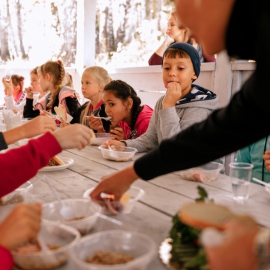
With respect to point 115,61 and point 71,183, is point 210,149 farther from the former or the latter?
point 115,61

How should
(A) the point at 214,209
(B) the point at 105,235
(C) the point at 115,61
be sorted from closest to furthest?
(A) the point at 214,209, (B) the point at 105,235, (C) the point at 115,61

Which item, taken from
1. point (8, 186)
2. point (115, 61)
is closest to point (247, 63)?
point (8, 186)

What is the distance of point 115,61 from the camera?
5113mm

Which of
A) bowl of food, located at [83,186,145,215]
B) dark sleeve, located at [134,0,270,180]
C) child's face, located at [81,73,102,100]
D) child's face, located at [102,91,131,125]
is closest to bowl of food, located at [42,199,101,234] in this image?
bowl of food, located at [83,186,145,215]

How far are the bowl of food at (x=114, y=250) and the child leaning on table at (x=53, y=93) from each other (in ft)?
10.2

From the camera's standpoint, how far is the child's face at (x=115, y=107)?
2.66m

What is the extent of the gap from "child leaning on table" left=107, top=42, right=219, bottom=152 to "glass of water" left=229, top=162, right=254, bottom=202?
28.1 inches

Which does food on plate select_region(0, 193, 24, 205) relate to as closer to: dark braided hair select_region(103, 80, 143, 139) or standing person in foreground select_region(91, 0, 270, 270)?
standing person in foreground select_region(91, 0, 270, 270)

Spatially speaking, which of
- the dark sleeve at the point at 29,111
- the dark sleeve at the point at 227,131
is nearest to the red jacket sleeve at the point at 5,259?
the dark sleeve at the point at 227,131

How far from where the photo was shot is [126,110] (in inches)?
107

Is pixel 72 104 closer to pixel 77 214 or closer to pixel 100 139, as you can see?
pixel 100 139

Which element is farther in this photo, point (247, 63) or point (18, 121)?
point (18, 121)

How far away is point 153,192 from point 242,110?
59 centimetres

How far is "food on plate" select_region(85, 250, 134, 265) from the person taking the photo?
0.75 m
